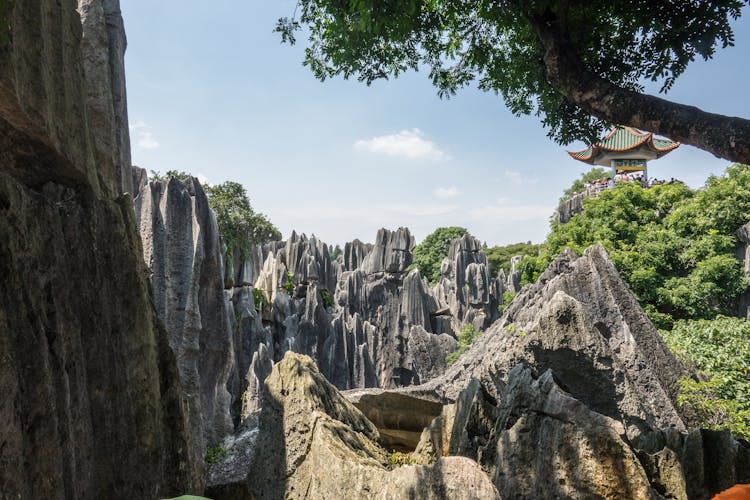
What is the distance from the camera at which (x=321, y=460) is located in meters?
4.07

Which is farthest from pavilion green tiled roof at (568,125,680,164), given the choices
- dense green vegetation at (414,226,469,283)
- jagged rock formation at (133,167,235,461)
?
jagged rock formation at (133,167,235,461)

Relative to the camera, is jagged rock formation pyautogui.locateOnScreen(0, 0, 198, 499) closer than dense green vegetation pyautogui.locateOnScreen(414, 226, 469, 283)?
Yes

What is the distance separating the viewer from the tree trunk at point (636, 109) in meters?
3.71

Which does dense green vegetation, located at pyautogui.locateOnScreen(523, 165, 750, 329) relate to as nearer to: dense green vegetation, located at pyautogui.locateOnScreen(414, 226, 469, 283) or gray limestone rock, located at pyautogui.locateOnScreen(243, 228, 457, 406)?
gray limestone rock, located at pyautogui.locateOnScreen(243, 228, 457, 406)

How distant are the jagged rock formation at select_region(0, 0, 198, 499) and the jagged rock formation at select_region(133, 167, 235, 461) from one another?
13.4 feet

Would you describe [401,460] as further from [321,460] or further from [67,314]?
[67,314]

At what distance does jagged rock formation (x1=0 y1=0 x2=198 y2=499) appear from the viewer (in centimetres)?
199

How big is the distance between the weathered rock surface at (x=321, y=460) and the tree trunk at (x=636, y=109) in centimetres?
294

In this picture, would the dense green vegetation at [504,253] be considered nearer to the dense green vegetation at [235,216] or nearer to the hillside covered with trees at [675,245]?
the dense green vegetation at [235,216]

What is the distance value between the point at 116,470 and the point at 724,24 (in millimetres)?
6089

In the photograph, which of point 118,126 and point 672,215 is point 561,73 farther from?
point 672,215

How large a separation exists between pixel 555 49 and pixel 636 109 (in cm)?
108

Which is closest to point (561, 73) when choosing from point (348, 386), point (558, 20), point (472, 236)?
point (558, 20)

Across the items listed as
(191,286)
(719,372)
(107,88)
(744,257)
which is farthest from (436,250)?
(107,88)
